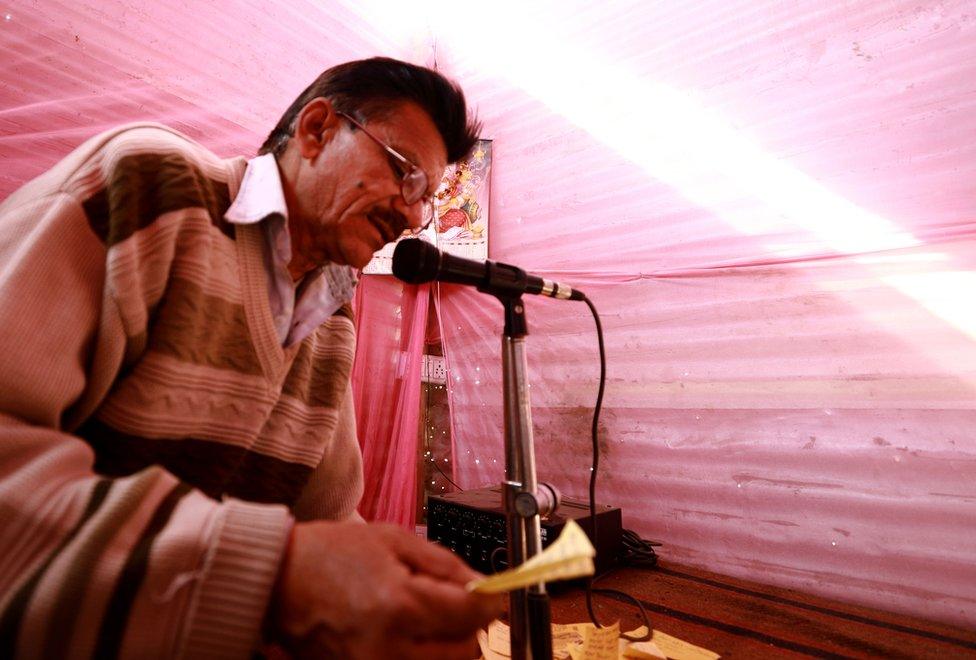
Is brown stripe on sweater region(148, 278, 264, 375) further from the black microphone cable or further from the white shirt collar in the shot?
the black microphone cable

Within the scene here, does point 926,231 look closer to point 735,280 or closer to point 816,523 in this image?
point 735,280

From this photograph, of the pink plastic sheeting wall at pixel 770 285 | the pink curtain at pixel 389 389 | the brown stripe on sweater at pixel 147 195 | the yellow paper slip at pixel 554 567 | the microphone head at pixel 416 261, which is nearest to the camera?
the yellow paper slip at pixel 554 567

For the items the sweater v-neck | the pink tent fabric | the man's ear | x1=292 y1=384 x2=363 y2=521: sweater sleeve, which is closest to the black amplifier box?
the pink tent fabric

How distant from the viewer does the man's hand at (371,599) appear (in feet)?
1.25

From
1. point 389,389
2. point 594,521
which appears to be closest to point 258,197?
point 594,521

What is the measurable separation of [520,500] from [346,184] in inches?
25.0

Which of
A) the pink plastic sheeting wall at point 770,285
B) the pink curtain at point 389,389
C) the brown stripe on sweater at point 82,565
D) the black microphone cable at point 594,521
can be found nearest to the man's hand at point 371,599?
the brown stripe on sweater at point 82,565

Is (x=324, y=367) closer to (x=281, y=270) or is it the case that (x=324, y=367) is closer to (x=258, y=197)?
(x=281, y=270)

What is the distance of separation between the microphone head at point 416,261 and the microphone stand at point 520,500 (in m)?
0.13

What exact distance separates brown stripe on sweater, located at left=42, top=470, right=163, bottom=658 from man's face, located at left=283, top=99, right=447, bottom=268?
605mm

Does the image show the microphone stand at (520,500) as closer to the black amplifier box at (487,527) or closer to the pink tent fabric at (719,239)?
the black amplifier box at (487,527)

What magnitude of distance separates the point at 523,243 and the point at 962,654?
1.71 metres

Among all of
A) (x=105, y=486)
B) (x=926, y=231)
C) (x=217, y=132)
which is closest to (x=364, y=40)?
(x=217, y=132)

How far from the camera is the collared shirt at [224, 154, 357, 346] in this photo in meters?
0.82
